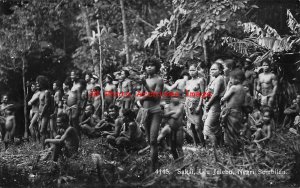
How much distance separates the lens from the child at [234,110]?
814 centimetres

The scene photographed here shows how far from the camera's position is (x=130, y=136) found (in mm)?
9820

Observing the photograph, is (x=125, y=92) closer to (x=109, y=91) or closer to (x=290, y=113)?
(x=109, y=91)

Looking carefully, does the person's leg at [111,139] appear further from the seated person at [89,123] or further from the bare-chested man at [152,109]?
the bare-chested man at [152,109]

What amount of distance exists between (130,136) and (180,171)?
2.45m

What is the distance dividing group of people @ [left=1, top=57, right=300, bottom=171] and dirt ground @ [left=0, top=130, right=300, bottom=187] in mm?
282

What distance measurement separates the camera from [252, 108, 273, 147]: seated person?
835cm

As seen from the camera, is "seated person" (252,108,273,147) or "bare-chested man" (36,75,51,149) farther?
"bare-chested man" (36,75,51,149)

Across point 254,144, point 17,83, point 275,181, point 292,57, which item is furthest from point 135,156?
point 17,83

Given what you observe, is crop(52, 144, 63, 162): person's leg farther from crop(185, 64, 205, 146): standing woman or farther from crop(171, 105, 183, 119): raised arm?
crop(185, 64, 205, 146): standing woman

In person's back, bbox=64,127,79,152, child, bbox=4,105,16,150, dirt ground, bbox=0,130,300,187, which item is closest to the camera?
dirt ground, bbox=0,130,300,187

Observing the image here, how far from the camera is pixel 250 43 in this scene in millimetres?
12523

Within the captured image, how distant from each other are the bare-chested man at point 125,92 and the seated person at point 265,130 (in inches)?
185

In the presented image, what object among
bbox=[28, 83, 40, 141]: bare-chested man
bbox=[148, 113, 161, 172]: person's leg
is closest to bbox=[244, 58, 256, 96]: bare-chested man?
bbox=[148, 113, 161, 172]: person's leg

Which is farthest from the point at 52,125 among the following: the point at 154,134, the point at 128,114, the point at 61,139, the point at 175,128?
the point at 154,134
